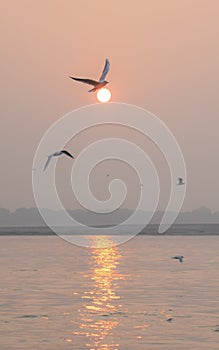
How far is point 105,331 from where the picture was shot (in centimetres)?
3303

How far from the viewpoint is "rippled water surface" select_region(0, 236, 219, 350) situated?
102 ft

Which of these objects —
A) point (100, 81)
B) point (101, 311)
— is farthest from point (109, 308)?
point (100, 81)

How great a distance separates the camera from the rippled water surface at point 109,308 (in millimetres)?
31188

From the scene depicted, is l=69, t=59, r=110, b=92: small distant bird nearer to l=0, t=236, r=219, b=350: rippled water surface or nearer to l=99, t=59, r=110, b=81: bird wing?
l=99, t=59, r=110, b=81: bird wing

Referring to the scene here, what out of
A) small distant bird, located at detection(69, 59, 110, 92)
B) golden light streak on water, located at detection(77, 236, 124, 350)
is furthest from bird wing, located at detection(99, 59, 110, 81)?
golden light streak on water, located at detection(77, 236, 124, 350)

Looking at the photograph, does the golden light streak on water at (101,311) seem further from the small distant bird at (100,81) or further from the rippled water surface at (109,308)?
the small distant bird at (100,81)

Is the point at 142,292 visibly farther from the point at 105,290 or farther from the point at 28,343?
the point at 28,343

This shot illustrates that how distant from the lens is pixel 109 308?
39938 mm

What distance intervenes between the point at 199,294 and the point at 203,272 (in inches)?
641

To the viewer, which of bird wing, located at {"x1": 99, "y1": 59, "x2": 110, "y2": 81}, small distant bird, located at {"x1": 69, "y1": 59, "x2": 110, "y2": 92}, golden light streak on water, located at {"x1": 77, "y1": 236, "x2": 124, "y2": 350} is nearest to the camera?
golden light streak on water, located at {"x1": 77, "y1": 236, "x2": 124, "y2": 350}

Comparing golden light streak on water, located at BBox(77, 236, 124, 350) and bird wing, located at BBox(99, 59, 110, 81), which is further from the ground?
bird wing, located at BBox(99, 59, 110, 81)

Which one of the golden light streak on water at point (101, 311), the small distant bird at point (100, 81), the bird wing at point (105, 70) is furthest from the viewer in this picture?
the bird wing at point (105, 70)

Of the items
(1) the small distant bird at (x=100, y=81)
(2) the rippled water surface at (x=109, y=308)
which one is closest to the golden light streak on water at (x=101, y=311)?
(2) the rippled water surface at (x=109, y=308)

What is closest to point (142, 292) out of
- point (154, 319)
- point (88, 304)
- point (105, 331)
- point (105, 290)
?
point (105, 290)
